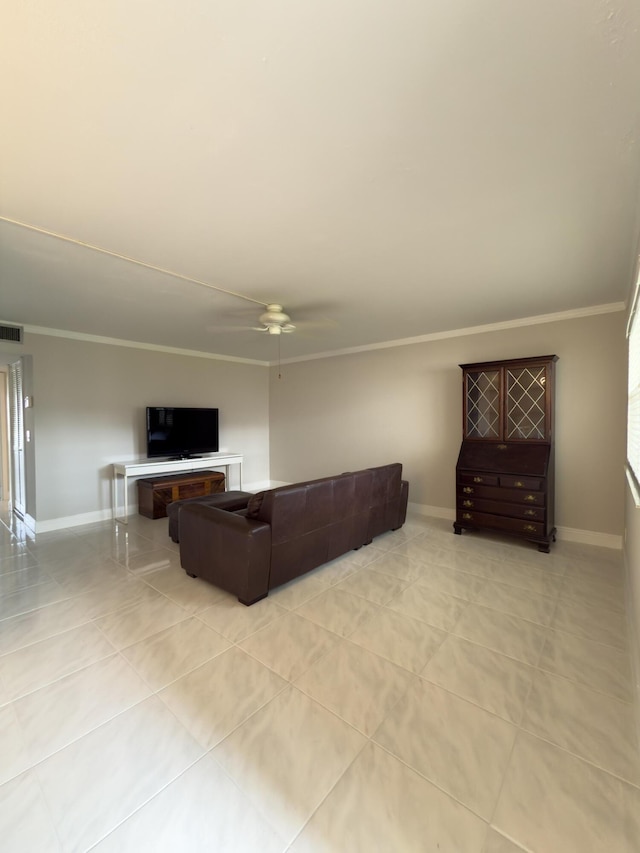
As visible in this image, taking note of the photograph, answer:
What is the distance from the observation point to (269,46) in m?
1.07

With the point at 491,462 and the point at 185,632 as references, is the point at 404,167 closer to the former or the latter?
the point at 185,632

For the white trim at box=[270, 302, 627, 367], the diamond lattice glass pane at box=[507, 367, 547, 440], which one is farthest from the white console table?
the diamond lattice glass pane at box=[507, 367, 547, 440]

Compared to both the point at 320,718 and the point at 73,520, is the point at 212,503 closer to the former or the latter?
the point at 320,718

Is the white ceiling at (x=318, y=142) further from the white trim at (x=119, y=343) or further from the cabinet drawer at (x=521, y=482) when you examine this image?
the cabinet drawer at (x=521, y=482)

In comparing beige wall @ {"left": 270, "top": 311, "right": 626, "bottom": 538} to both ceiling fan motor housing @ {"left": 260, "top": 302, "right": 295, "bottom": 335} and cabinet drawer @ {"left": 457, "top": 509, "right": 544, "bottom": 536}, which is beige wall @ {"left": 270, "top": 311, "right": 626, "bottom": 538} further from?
ceiling fan motor housing @ {"left": 260, "top": 302, "right": 295, "bottom": 335}

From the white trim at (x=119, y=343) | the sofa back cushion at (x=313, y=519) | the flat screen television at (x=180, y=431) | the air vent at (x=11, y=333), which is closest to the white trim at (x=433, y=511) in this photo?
the sofa back cushion at (x=313, y=519)

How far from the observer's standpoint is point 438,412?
4.70m

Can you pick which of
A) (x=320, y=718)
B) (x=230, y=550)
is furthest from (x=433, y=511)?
(x=320, y=718)

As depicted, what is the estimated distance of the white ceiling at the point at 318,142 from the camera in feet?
3.34

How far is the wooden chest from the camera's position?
469 centimetres

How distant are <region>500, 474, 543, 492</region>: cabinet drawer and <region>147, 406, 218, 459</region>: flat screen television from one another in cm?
423

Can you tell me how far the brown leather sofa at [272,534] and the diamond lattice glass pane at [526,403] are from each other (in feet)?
6.00

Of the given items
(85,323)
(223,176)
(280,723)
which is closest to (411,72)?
(223,176)

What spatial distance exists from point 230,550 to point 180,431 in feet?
10.7
